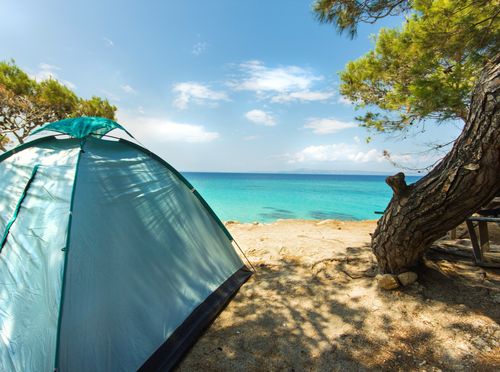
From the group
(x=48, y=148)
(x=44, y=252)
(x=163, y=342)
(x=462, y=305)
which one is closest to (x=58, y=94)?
(x=48, y=148)

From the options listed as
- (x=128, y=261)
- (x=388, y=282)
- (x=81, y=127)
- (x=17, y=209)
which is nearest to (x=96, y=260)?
(x=128, y=261)

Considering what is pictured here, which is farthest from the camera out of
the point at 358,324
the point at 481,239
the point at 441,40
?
the point at 441,40

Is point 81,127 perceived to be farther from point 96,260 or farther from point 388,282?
point 388,282

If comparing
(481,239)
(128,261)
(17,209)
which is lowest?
(481,239)

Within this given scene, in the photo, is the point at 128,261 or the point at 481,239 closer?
the point at 128,261

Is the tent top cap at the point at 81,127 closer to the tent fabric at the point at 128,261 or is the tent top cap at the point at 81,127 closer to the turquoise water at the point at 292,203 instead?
the tent fabric at the point at 128,261

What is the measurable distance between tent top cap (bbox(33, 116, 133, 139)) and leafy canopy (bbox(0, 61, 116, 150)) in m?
11.4

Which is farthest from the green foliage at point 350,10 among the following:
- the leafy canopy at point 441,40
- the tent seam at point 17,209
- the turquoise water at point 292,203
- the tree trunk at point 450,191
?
the turquoise water at point 292,203

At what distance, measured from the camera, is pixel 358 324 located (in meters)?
2.85

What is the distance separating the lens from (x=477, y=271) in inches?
138

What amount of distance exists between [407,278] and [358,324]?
3.31ft

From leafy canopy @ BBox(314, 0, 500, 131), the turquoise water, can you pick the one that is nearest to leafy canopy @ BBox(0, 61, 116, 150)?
the turquoise water

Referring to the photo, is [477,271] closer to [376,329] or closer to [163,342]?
[376,329]

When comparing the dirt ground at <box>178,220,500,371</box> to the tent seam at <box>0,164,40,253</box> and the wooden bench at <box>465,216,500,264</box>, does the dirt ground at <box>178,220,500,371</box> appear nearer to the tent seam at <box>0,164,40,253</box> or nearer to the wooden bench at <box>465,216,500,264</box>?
Result: the wooden bench at <box>465,216,500,264</box>
